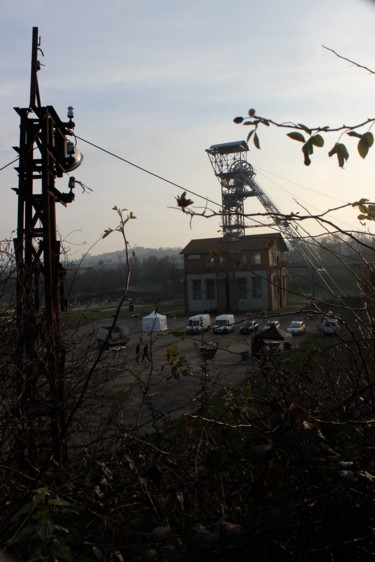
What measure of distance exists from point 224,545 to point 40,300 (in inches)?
221

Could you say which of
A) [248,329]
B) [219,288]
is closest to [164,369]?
[248,329]

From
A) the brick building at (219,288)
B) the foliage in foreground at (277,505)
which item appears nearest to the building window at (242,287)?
the brick building at (219,288)

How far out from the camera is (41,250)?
6.77 meters

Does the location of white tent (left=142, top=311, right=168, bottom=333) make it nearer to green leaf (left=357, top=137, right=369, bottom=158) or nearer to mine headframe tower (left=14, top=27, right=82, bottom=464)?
mine headframe tower (left=14, top=27, right=82, bottom=464)

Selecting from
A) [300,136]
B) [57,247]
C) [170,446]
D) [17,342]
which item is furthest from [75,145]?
[300,136]

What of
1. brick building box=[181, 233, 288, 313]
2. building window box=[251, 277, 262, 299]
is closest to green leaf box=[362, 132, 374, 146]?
brick building box=[181, 233, 288, 313]

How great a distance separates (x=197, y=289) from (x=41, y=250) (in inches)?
1815

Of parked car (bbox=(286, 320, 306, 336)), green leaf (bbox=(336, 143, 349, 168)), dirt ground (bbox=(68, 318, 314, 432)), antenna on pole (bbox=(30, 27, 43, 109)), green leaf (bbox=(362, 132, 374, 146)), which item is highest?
antenna on pole (bbox=(30, 27, 43, 109))

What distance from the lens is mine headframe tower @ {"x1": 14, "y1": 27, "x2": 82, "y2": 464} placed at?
18.5ft

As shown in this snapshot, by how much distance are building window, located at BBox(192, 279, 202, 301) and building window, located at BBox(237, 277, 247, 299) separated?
13.2 ft

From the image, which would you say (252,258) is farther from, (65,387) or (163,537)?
(163,537)

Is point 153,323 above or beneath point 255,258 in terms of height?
beneath

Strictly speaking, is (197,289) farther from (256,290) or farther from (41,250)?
(41,250)

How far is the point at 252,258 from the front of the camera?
4794 cm
